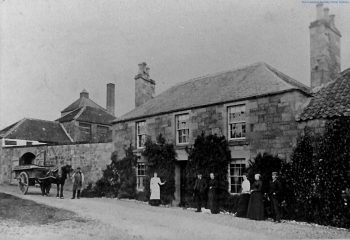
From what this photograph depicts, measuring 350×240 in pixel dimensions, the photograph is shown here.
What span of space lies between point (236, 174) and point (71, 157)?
11.0 meters

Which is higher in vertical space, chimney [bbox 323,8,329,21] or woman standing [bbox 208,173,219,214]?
chimney [bbox 323,8,329,21]

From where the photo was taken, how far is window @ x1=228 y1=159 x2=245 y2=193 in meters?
13.7

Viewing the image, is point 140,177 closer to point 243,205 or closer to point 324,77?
point 243,205

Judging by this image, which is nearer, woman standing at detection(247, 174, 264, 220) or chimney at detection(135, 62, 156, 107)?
woman standing at detection(247, 174, 264, 220)

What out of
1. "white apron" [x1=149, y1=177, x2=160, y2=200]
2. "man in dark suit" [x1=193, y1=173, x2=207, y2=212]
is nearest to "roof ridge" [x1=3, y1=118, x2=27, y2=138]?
"white apron" [x1=149, y1=177, x2=160, y2=200]

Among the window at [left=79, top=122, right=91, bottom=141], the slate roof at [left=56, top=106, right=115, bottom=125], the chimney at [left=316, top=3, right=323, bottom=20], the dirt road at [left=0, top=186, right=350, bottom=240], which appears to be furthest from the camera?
the slate roof at [left=56, top=106, right=115, bottom=125]

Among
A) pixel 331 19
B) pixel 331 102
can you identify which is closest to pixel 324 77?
pixel 331 102

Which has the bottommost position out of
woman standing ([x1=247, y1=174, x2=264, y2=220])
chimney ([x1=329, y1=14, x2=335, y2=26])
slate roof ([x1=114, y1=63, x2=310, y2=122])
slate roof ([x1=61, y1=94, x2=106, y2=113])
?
woman standing ([x1=247, y1=174, x2=264, y2=220])

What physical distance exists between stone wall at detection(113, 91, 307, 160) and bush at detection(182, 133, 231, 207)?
33 centimetres

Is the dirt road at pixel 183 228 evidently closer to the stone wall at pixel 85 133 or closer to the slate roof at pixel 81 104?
the stone wall at pixel 85 133

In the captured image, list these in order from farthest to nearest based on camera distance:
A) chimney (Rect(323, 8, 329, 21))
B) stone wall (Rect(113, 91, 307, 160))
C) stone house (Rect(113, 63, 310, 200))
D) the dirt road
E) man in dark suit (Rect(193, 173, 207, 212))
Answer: chimney (Rect(323, 8, 329, 21)), man in dark suit (Rect(193, 173, 207, 212)), stone house (Rect(113, 63, 310, 200)), stone wall (Rect(113, 91, 307, 160)), the dirt road

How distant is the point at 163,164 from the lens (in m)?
16.0

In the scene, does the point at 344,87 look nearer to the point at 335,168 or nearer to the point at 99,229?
the point at 335,168

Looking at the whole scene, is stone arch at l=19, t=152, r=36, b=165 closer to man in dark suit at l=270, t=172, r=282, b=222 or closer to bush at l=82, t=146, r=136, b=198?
bush at l=82, t=146, r=136, b=198
